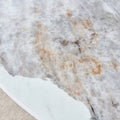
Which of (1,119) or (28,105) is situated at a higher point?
(28,105)

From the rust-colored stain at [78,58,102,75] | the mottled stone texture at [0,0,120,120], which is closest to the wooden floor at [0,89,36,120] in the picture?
the mottled stone texture at [0,0,120,120]

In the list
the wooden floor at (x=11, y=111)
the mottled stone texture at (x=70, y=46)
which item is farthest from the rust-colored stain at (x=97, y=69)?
the wooden floor at (x=11, y=111)

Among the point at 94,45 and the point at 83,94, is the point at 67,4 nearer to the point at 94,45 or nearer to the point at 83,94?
the point at 94,45

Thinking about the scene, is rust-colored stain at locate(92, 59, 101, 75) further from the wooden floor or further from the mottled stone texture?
the wooden floor

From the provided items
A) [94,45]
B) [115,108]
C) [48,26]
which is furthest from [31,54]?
[115,108]

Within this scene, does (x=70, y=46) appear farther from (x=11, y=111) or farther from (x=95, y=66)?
(x=11, y=111)

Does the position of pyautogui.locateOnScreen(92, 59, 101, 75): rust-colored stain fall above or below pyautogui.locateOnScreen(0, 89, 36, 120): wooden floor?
above

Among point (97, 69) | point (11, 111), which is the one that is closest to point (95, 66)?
point (97, 69)

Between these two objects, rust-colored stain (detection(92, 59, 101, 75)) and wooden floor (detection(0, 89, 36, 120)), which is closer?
rust-colored stain (detection(92, 59, 101, 75))
